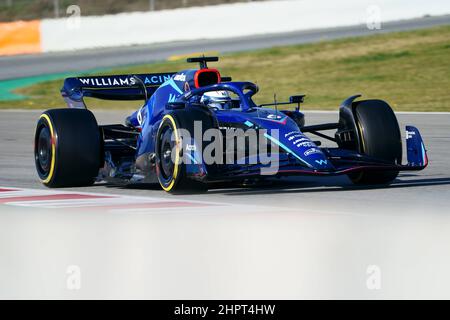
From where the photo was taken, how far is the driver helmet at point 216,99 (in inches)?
439

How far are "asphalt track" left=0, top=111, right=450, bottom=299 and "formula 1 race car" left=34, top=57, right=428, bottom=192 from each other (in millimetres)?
255

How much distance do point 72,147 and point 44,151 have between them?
69cm

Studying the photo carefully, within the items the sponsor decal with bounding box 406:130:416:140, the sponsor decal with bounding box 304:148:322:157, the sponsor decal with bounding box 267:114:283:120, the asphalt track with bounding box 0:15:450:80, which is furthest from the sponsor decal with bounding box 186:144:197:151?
the asphalt track with bounding box 0:15:450:80

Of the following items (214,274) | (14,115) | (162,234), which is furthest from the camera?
(14,115)

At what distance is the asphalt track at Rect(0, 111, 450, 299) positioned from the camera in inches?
257

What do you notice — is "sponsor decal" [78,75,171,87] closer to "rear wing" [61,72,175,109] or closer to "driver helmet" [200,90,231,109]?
"rear wing" [61,72,175,109]

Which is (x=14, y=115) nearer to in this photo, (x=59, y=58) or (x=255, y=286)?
(x=59, y=58)

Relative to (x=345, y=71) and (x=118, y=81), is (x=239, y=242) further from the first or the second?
(x=345, y=71)

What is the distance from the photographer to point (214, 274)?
679 cm

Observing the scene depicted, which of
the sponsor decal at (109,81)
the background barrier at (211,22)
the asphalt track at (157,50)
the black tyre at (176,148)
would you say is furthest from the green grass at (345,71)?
the black tyre at (176,148)

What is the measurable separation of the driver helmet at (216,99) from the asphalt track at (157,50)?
64.4ft

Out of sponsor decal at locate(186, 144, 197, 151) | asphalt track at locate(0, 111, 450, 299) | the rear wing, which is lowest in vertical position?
asphalt track at locate(0, 111, 450, 299)
